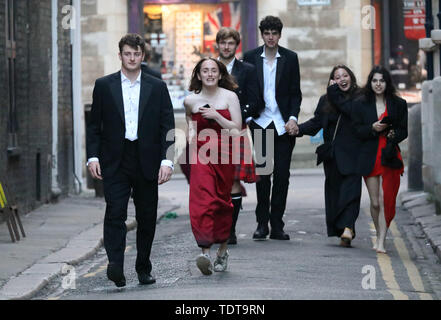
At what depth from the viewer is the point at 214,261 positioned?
10.8 metres

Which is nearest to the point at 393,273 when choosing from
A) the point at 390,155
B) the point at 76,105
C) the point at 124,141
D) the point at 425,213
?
the point at 390,155

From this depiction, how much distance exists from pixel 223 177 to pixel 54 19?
844 centimetres

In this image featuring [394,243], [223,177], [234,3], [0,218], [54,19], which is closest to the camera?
[223,177]

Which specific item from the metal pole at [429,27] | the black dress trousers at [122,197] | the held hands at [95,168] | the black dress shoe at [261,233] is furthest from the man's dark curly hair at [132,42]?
the metal pole at [429,27]

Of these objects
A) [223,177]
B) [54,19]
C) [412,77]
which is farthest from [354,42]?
[223,177]

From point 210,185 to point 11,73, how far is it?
20.8ft

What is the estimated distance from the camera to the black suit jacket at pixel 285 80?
1328cm

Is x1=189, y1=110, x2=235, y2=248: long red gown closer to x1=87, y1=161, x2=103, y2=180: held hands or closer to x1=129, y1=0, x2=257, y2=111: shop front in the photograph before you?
x1=87, y1=161, x2=103, y2=180: held hands

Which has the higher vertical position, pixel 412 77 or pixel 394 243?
pixel 412 77

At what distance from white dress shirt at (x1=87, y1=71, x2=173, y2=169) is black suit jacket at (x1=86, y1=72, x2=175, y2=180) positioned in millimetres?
34

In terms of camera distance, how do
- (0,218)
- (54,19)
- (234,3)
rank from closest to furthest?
(0,218)
(54,19)
(234,3)

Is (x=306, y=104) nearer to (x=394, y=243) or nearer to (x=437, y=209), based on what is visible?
(x=437, y=209)

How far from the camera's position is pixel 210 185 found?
34.8 ft

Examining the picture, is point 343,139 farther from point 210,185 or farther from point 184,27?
point 184,27
